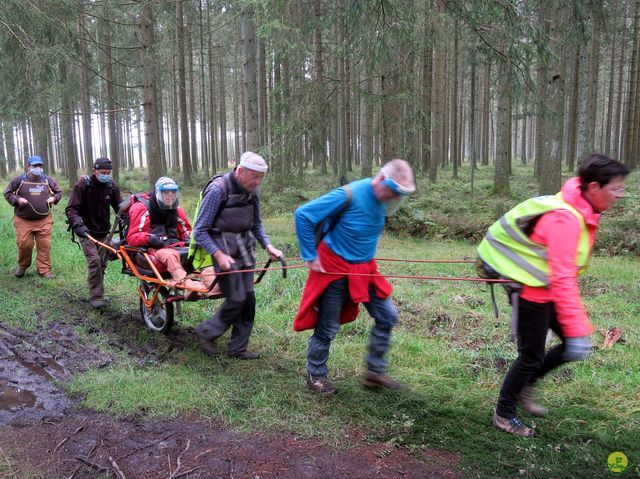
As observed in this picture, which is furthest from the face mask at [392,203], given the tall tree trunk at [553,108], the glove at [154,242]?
the tall tree trunk at [553,108]

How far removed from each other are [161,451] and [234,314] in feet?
5.59

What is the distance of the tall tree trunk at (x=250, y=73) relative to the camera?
12.8 metres

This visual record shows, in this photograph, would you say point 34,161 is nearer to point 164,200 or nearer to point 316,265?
point 164,200

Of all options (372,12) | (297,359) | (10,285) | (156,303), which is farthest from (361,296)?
(10,285)

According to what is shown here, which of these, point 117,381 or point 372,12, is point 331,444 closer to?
point 117,381

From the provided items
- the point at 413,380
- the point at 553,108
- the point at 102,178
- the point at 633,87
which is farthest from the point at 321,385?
the point at 633,87

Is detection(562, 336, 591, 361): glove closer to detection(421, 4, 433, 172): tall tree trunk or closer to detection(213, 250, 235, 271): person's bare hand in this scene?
detection(213, 250, 235, 271): person's bare hand

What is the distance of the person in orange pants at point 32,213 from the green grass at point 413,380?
0.72 m

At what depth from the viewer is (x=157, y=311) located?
630 centimetres

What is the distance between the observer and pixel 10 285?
333 inches

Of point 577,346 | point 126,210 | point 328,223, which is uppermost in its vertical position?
point 328,223

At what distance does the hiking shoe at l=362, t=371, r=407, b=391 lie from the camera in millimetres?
4453

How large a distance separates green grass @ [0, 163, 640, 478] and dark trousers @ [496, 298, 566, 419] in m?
0.28

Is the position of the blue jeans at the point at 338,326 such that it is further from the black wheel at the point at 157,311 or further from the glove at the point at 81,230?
the glove at the point at 81,230
